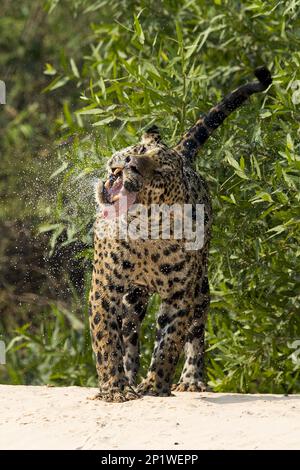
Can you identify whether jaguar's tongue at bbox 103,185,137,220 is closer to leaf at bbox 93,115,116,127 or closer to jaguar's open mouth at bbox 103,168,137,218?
jaguar's open mouth at bbox 103,168,137,218

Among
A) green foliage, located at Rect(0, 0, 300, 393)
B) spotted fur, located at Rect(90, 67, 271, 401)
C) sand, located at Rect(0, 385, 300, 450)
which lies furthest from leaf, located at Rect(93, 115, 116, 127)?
sand, located at Rect(0, 385, 300, 450)

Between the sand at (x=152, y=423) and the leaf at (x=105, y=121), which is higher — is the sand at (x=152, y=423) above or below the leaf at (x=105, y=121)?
below

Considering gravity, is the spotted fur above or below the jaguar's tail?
below

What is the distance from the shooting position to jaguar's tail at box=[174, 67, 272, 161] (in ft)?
20.6

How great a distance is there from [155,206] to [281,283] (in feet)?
4.35

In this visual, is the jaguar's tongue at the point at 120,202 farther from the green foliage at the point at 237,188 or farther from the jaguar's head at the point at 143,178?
the green foliage at the point at 237,188

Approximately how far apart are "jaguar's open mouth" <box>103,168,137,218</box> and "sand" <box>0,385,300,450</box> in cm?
73

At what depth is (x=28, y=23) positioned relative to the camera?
10891 mm

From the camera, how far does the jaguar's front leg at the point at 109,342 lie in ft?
18.5

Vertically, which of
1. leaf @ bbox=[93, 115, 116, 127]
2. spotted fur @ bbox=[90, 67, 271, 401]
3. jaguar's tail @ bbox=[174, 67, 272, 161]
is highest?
jaguar's tail @ bbox=[174, 67, 272, 161]

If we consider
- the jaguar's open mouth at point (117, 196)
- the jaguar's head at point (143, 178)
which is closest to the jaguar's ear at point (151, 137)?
the jaguar's head at point (143, 178)

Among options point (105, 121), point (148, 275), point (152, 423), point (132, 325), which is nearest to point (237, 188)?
point (105, 121)

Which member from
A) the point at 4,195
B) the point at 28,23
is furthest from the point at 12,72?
the point at 4,195
